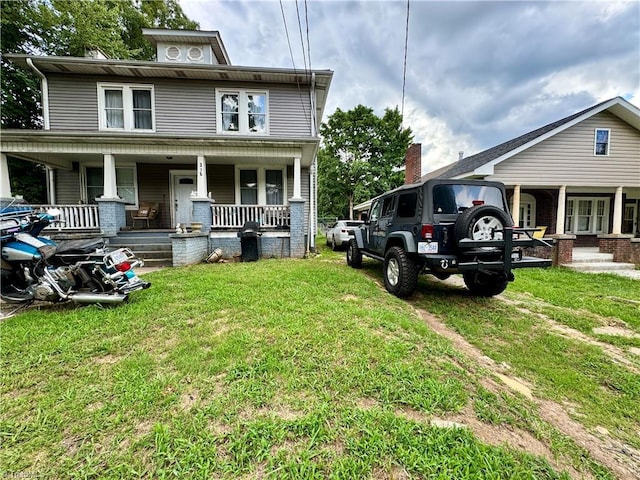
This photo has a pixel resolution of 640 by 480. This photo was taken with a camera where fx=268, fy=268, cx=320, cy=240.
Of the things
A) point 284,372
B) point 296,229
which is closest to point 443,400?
point 284,372

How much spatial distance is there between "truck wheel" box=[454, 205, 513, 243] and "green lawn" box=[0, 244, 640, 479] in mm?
1270

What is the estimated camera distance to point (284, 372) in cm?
234

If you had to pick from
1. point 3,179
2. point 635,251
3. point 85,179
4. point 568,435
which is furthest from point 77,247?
point 635,251

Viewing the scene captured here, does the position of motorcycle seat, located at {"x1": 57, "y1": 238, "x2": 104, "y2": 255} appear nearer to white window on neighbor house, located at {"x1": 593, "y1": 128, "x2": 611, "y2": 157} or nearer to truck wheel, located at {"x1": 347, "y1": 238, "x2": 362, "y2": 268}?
truck wheel, located at {"x1": 347, "y1": 238, "x2": 362, "y2": 268}

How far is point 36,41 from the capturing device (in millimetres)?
13570

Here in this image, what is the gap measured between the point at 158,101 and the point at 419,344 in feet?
39.3

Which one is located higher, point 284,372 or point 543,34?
point 543,34

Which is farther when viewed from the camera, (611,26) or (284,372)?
(611,26)

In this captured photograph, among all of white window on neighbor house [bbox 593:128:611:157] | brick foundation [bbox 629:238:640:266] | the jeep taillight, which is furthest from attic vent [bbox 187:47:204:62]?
brick foundation [bbox 629:238:640:266]

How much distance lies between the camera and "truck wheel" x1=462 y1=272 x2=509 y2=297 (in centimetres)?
500

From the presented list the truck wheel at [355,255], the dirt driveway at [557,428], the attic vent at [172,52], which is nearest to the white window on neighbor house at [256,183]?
the truck wheel at [355,255]

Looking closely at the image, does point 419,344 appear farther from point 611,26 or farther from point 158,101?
point 158,101

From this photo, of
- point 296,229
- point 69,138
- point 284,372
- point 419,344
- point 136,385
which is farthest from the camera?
point 296,229

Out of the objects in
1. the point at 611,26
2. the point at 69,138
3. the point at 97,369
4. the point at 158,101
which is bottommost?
the point at 97,369
